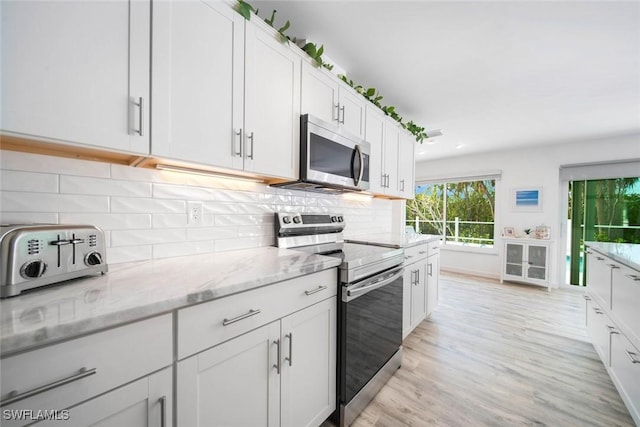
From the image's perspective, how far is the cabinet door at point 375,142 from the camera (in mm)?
2273

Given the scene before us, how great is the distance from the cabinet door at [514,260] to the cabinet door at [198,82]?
16.4ft

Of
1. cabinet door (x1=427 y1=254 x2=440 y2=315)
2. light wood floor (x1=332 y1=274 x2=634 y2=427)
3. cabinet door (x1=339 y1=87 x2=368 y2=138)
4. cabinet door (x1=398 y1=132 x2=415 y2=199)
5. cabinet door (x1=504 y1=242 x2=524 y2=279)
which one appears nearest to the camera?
light wood floor (x1=332 y1=274 x2=634 y2=427)

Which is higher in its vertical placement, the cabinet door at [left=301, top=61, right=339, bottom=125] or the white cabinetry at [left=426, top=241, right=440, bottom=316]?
the cabinet door at [left=301, top=61, right=339, bottom=125]

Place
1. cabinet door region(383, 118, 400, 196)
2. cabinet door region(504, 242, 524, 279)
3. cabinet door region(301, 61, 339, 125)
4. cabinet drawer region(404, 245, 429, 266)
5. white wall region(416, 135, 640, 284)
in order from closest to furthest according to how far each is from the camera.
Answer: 1. cabinet door region(301, 61, 339, 125)
2. cabinet drawer region(404, 245, 429, 266)
3. cabinet door region(383, 118, 400, 196)
4. white wall region(416, 135, 640, 284)
5. cabinet door region(504, 242, 524, 279)

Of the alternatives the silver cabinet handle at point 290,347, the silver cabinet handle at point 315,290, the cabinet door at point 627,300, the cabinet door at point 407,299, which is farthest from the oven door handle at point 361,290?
the cabinet door at point 627,300

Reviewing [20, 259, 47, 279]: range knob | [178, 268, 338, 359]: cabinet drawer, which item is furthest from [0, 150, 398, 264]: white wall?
[178, 268, 338, 359]: cabinet drawer

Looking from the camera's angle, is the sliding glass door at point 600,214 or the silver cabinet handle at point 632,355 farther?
the sliding glass door at point 600,214

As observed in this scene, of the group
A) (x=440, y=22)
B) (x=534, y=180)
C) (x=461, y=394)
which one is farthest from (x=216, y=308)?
(x=534, y=180)

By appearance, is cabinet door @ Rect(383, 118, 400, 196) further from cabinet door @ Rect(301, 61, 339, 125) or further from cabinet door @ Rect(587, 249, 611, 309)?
cabinet door @ Rect(587, 249, 611, 309)

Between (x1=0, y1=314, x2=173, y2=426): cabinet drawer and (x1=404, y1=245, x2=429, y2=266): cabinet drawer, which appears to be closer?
(x1=0, y1=314, x2=173, y2=426): cabinet drawer

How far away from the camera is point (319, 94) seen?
1729 millimetres

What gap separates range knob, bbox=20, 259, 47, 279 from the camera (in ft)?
2.26

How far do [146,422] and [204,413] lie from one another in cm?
18

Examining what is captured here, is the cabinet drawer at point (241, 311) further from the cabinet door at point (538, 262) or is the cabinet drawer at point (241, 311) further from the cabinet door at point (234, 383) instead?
the cabinet door at point (538, 262)
